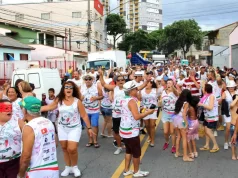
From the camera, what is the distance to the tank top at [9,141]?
4.24m

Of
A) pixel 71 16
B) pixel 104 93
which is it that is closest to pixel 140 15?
pixel 71 16

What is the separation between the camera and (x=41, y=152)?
12.9ft

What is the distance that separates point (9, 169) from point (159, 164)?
3.52m

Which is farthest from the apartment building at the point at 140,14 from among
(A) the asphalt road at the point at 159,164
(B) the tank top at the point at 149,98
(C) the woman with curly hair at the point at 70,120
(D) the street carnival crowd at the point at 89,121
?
(C) the woman with curly hair at the point at 70,120

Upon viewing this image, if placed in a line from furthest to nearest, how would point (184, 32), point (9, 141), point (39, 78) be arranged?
point (184, 32) → point (39, 78) → point (9, 141)

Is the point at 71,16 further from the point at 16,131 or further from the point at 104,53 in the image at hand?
the point at 16,131

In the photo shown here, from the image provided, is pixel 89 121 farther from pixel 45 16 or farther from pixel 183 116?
pixel 45 16

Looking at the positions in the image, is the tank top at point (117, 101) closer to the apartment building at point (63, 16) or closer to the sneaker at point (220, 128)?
the sneaker at point (220, 128)

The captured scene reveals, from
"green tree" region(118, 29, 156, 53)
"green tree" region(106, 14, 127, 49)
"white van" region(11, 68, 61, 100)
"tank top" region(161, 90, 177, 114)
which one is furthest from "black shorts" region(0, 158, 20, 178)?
"green tree" region(118, 29, 156, 53)

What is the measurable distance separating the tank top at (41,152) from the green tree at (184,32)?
62.1 metres

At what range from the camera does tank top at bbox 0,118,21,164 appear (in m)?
4.24

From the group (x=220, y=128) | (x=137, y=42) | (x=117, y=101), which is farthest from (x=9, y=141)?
(x=137, y=42)

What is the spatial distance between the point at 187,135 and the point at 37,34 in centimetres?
3486

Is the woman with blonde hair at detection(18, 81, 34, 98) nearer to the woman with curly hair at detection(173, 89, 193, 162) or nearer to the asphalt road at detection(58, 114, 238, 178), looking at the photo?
the asphalt road at detection(58, 114, 238, 178)
